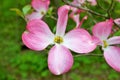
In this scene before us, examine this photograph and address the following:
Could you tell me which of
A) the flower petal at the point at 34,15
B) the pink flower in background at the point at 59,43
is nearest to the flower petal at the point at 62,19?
the pink flower in background at the point at 59,43

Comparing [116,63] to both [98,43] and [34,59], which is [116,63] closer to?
[98,43]

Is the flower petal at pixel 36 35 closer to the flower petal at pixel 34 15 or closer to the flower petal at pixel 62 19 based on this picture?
the flower petal at pixel 62 19

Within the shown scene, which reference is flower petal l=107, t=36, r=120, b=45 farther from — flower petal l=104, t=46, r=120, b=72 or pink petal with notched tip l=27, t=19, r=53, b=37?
pink petal with notched tip l=27, t=19, r=53, b=37

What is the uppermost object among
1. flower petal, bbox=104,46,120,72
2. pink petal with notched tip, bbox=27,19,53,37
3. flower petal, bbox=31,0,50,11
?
pink petal with notched tip, bbox=27,19,53,37

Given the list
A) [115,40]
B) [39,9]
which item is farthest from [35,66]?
[115,40]

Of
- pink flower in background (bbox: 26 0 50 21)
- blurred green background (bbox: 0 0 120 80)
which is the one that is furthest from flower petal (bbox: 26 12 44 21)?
blurred green background (bbox: 0 0 120 80)

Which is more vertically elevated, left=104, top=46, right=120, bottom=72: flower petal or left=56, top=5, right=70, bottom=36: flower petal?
left=56, top=5, right=70, bottom=36: flower petal

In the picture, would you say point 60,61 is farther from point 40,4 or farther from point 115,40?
point 40,4
